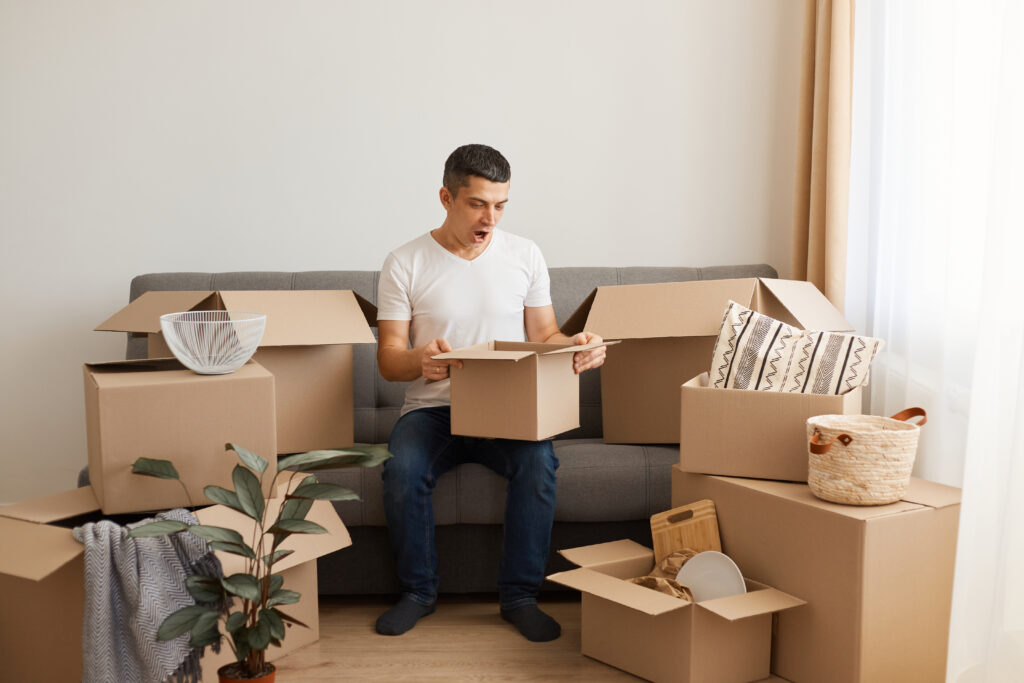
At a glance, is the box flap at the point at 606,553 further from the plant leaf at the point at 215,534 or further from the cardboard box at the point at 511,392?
the plant leaf at the point at 215,534

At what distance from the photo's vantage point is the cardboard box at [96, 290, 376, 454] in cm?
215

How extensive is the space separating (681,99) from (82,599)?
2296mm

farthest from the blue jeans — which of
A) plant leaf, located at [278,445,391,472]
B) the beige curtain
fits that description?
the beige curtain

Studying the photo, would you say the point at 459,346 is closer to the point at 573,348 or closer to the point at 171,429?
the point at 573,348

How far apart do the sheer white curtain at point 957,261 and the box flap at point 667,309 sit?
42 centimetres

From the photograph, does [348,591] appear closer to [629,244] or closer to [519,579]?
[519,579]

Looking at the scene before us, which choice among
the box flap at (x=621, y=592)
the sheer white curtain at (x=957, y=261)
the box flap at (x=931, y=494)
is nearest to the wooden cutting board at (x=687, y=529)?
the box flap at (x=621, y=592)

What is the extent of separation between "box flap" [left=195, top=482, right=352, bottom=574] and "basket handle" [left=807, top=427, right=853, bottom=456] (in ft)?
3.27

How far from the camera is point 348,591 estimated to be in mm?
2215

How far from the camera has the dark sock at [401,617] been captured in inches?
79.9

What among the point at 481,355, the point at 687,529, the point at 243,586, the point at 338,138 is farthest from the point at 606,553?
the point at 338,138

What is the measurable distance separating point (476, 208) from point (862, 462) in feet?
3.55

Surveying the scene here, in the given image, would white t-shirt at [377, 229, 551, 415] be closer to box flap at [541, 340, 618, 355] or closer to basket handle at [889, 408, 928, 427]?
box flap at [541, 340, 618, 355]

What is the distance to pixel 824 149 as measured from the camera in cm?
259
